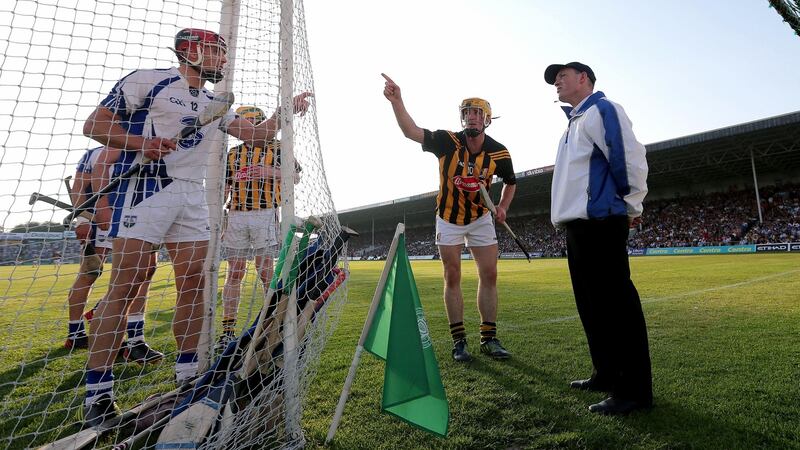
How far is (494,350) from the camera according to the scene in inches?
139

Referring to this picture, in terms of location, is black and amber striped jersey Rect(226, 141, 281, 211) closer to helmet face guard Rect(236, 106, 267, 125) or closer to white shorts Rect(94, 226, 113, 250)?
helmet face guard Rect(236, 106, 267, 125)

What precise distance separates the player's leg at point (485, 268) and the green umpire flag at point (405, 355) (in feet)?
4.96

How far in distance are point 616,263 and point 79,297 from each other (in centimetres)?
416

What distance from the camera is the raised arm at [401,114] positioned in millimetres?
3418

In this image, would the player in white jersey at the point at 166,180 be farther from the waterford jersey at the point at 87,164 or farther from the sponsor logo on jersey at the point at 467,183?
the sponsor logo on jersey at the point at 467,183

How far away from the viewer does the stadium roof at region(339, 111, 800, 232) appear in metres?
25.3

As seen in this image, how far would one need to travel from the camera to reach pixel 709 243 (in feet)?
94.4

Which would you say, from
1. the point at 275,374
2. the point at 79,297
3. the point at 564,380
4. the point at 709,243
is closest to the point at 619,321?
the point at 564,380

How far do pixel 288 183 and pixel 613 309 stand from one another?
1.92 meters

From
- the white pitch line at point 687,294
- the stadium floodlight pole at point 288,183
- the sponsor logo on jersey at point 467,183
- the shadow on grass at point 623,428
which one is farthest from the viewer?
the white pitch line at point 687,294

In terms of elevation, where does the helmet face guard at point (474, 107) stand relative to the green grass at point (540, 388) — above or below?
above

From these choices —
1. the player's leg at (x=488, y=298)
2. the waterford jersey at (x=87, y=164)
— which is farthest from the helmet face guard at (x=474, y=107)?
the waterford jersey at (x=87, y=164)

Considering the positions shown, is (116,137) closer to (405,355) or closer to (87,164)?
(87,164)

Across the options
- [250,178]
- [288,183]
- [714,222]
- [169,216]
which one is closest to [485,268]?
[250,178]
